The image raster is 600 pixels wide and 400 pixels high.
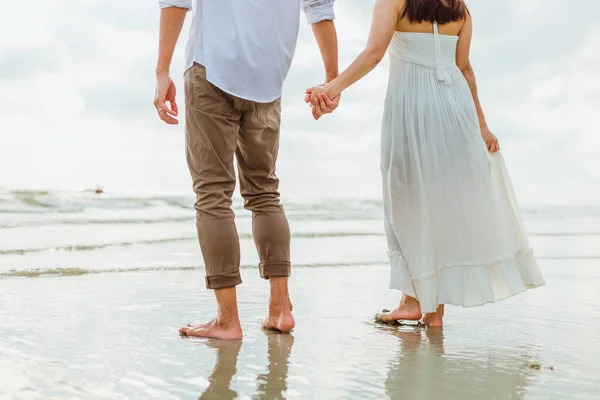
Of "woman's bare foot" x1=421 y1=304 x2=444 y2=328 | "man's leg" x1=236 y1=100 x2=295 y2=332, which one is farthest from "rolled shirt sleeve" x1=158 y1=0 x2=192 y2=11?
"woman's bare foot" x1=421 y1=304 x2=444 y2=328

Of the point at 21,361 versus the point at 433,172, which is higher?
the point at 433,172

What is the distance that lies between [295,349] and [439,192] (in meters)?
1.01

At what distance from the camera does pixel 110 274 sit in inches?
202

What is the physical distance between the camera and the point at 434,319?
334cm

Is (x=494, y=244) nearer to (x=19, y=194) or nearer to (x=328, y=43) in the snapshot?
(x=328, y=43)

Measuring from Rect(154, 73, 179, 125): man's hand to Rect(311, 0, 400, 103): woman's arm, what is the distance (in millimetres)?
587

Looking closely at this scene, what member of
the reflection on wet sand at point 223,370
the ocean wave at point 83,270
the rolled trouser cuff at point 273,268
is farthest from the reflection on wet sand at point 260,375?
the ocean wave at point 83,270

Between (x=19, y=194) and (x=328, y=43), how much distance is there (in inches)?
451

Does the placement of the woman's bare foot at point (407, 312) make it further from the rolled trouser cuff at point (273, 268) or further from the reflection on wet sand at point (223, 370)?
the reflection on wet sand at point (223, 370)

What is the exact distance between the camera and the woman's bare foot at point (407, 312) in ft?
11.1

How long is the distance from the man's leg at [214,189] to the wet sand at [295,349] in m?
0.15

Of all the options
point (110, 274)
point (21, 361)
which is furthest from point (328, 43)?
point (110, 274)

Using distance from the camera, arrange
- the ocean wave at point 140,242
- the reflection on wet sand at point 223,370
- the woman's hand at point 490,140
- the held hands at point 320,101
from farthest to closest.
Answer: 1. the ocean wave at point 140,242
2. the woman's hand at point 490,140
3. the held hands at point 320,101
4. the reflection on wet sand at point 223,370

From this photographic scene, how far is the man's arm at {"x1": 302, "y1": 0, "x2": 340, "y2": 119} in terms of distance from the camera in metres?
3.25
